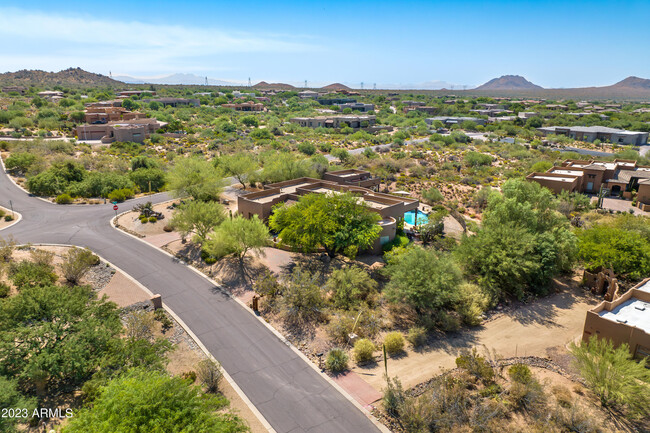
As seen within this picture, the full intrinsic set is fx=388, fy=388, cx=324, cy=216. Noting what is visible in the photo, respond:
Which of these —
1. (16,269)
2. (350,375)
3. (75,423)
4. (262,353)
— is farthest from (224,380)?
(16,269)

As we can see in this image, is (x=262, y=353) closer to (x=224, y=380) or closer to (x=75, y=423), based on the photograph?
(x=224, y=380)

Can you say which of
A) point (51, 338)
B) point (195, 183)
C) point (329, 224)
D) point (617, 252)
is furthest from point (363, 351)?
point (195, 183)

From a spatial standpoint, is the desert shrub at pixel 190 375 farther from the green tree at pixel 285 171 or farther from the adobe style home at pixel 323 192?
the green tree at pixel 285 171

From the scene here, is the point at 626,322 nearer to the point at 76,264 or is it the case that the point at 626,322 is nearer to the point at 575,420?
the point at 575,420

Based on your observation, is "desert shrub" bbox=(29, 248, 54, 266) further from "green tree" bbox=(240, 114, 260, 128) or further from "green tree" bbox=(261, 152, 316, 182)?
"green tree" bbox=(240, 114, 260, 128)

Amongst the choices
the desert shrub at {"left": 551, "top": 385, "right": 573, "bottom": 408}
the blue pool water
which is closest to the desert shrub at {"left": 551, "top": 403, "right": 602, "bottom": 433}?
the desert shrub at {"left": 551, "top": 385, "right": 573, "bottom": 408}

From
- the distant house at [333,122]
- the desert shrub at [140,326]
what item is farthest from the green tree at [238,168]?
the distant house at [333,122]
